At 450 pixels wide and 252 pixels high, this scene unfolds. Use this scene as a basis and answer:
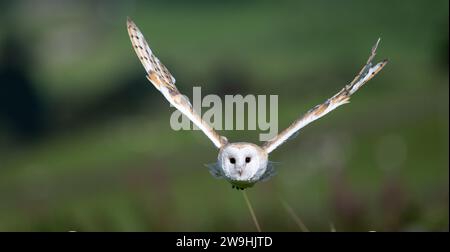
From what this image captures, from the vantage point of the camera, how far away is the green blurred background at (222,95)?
37.0ft

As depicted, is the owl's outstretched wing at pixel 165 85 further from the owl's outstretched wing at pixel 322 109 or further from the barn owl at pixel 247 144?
the owl's outstretched wing at pixel 322 109

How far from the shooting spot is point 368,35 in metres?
44.2

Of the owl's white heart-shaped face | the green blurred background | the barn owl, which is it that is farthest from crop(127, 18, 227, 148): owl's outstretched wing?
the green blurred background

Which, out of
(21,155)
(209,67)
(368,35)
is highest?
(368,35)

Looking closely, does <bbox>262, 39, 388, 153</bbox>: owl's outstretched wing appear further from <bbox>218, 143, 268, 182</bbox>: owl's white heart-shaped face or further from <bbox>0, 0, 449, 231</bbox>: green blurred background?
<bbox>0, 0, 449, 231</bbox>: green blurred background

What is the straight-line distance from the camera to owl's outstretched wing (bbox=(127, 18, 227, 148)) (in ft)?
12.8

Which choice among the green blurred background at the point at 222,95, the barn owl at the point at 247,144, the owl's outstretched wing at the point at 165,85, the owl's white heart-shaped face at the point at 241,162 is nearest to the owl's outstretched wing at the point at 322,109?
the barn owl at the point at 247,144

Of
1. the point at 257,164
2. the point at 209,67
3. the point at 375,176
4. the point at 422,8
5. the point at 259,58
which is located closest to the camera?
the point at 257,164

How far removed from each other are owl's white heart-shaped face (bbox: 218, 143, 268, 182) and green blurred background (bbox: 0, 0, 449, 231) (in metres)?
2.52

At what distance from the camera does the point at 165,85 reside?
4.20 m

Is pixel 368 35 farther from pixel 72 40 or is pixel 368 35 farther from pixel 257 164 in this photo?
pixel 257 164

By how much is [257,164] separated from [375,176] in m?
17.1

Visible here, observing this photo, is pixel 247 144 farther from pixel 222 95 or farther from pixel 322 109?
pixel 222 95
